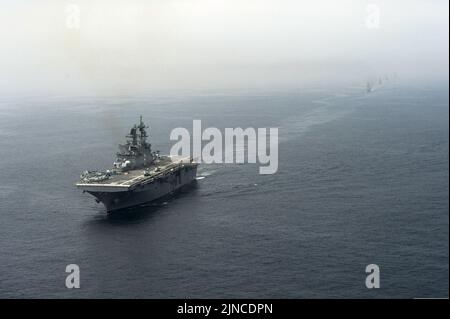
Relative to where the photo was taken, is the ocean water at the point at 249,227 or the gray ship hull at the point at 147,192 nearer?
the ocean water at the point at 249,227

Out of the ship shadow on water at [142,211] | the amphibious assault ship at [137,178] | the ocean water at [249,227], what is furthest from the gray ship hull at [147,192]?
the ocean water at [249,227]

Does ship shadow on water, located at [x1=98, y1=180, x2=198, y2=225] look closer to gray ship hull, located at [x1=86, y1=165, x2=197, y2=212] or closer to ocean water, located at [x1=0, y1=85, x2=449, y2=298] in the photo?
ocean water, located at [x1=0, y1=85, x2=449, y2=298]

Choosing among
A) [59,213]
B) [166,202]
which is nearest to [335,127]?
[166,202]

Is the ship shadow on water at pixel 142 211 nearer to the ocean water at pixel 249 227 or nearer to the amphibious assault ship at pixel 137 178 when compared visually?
the ocean water at pixel 249 227

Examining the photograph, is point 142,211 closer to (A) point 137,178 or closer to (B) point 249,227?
(A) point 137,178

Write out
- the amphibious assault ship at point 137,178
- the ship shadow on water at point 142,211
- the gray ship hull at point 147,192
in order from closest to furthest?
the ship shadow on water at point 142,211 < the amphibious assault ship at point 137,178 < the gray ship hull at point 147,192
